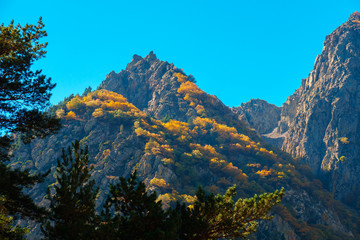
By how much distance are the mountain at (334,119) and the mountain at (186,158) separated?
19174mm

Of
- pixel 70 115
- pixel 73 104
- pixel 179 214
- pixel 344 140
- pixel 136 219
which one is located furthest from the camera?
→ pixel 344 140

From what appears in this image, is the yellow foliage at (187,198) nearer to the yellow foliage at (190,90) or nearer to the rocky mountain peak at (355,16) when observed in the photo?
the yellow foliage at (190,90)

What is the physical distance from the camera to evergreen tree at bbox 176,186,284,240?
1551 centimetres

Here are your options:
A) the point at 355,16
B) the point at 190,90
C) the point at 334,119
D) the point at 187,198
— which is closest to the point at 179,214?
the point at 187,198

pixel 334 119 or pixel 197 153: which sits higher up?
pixel 334 119

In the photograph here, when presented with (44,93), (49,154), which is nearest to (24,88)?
(44,93)

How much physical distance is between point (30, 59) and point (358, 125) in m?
141

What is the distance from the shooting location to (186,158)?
286 feet

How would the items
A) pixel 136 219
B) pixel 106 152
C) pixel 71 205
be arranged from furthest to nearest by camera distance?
pixel 106 152
pixel 71 205
pixel 136 219

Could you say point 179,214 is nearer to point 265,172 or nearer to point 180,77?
point 265,172

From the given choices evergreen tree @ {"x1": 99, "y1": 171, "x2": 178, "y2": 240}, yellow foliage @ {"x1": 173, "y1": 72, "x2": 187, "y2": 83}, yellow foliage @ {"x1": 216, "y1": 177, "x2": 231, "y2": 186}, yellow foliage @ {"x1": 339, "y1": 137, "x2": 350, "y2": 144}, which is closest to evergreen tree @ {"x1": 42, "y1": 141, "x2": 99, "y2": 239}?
evergreen tree @ {"x1": 99, "y1": 171, "x2": 178, "y2": 240}

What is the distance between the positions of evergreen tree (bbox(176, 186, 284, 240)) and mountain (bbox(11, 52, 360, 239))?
161ft

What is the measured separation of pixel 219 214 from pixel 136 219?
4533mm

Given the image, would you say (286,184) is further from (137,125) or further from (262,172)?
(137,125)
